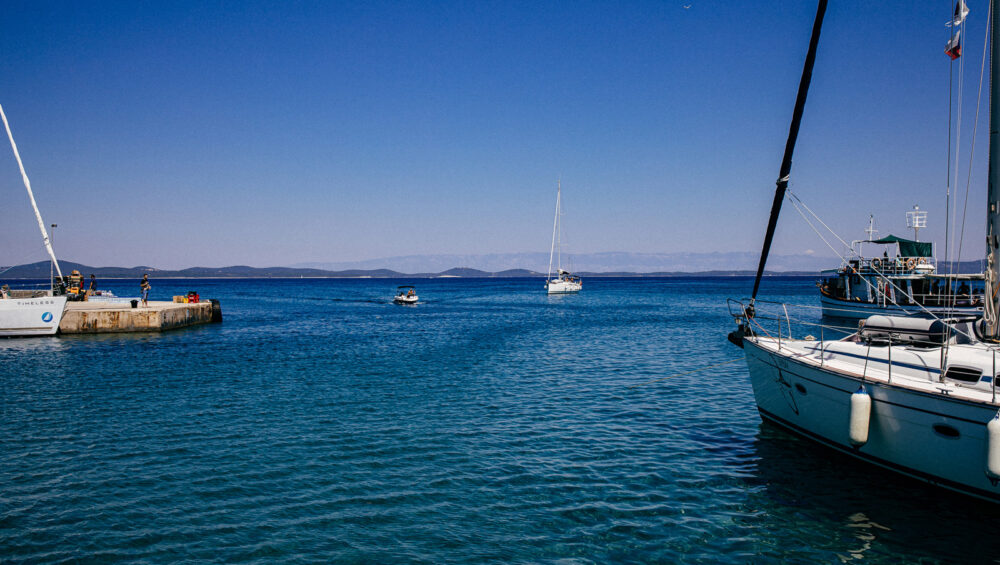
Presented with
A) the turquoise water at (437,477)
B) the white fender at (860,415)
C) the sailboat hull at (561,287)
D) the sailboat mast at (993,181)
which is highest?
the sailboat mast at (993,181)

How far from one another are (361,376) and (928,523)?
19.5 m

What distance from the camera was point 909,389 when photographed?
10531mm

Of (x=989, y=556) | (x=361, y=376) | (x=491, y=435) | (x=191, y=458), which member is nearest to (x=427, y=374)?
(x=361, y=376)

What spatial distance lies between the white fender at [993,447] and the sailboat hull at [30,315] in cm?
4459

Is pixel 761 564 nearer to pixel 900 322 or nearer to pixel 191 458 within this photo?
pixel 900 322

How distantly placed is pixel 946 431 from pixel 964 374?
1.45 m

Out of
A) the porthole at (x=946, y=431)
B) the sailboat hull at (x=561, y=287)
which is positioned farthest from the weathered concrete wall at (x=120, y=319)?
the sailboat hull at (x=561, y=287)

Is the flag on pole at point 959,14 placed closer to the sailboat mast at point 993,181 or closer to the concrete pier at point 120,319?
the sailboat mast at point 993,181

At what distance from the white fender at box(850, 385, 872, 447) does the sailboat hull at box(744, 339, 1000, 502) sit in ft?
0.69

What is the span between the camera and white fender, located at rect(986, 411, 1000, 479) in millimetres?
9055

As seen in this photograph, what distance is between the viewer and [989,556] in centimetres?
897

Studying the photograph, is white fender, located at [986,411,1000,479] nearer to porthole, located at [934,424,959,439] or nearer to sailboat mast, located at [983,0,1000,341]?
porthole, located at [934,424,959,439]

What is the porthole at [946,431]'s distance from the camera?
1002 cm

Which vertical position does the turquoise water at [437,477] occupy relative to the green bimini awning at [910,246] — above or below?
below
